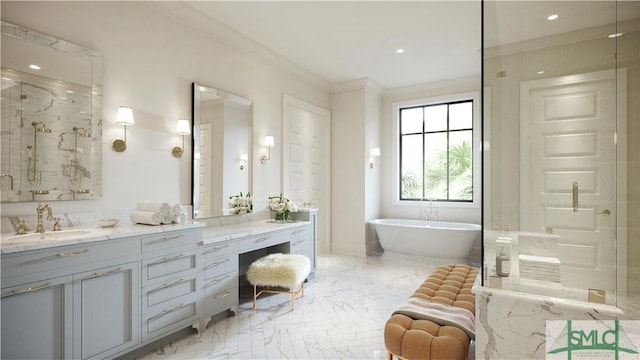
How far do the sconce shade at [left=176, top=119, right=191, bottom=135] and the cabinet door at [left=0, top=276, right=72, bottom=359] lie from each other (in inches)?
63.0

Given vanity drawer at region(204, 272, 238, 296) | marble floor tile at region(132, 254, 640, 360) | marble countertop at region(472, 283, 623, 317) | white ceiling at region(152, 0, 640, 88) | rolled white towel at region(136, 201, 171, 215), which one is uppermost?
white ceiling at region(152, 0, 640, 88)

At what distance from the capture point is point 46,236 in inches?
77.5

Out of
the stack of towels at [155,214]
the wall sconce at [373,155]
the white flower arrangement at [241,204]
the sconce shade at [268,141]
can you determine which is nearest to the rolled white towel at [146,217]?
the stack of towels at [155,214]

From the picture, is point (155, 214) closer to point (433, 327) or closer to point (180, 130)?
point (180, 130)

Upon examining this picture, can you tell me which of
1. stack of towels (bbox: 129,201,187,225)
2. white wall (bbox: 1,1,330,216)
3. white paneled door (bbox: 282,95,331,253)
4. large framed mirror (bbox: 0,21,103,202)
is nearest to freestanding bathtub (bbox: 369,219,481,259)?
white paneled door (bbox: 282,95,331,253)

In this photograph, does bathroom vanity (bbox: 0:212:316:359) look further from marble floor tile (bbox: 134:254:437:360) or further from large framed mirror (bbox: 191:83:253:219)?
large framed mirror (bbox: 191:83:253:219)

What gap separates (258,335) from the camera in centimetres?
260

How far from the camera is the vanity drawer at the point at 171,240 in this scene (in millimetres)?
2277

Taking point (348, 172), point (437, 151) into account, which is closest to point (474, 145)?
point (437, 151)

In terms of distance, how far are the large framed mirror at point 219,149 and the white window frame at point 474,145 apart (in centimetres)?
293

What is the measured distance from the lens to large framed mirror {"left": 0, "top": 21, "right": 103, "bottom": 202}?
2105 mm

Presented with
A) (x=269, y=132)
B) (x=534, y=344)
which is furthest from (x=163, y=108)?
(x=534, y=344)

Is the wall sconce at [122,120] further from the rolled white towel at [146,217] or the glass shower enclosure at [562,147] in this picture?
the glass shower enclosure at [562,147]

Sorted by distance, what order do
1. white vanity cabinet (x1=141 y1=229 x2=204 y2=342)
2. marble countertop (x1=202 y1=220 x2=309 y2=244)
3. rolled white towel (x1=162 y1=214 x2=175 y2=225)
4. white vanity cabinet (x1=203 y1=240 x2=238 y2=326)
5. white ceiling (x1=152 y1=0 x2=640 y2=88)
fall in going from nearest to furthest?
white vanity cabinet (x1=141 y1=229 x2=204 y2=342)
rolled white towel (x1=162 y1=214 x2=175 y2=225)
white vanity cabinet (x1=203 y1=240 x2=238 y2=326)
marble countertop (x1=202 y1=220 x2=309 y2=244)
white ceiling (x1=152 y1=0 x2=640 y2=88)
